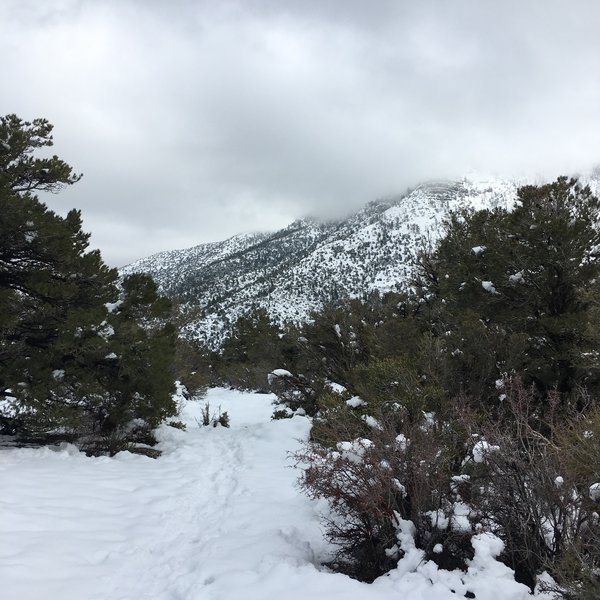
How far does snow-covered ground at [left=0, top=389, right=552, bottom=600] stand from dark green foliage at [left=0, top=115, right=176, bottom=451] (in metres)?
1.03

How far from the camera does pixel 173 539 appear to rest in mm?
5121

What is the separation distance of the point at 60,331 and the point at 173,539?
205 inches

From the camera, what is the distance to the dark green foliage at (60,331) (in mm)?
8281

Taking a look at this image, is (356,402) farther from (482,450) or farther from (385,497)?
(482,450)

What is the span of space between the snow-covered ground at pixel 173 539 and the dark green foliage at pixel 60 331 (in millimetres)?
1035

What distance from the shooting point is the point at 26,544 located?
14.8 ft

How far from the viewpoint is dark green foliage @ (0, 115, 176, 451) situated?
8.28m

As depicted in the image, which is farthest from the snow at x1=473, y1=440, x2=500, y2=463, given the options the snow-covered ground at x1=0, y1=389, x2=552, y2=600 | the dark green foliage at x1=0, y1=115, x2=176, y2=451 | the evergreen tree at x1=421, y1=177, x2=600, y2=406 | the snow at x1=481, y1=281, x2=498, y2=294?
the snow at x1=481, y1=281, x2=498, y2=294

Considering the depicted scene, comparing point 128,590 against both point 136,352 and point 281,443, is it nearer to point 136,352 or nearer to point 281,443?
point 136,352

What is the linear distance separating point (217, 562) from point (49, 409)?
5444 millimetres

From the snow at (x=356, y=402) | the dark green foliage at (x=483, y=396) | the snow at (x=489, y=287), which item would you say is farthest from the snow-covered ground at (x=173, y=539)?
the snow at (x=489, y=287)

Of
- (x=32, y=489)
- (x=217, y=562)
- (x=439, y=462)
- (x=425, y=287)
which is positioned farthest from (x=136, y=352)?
(x=425, y=287)

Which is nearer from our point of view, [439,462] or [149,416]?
[439,462]

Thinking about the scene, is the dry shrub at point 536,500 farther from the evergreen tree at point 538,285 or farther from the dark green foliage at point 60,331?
the dark green foliage at point 60,331
